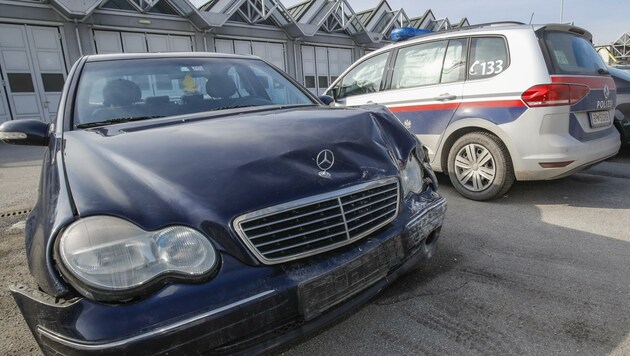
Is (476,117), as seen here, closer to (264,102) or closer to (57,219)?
(264,102)

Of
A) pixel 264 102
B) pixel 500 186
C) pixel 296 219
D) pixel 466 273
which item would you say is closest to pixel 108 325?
pixel 296 219

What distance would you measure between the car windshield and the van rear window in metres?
2.40

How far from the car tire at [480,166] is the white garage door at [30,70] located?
1173 centimetres

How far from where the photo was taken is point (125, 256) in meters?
1.22

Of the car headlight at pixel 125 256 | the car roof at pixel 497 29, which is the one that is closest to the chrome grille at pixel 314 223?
the car headlight at pixel 125 256

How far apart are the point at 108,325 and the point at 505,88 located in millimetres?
3631

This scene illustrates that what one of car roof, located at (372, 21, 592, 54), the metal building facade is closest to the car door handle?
car roof, located at (372, 21, 592, 54)

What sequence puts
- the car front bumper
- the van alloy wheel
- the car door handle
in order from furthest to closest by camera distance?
1. the car door handle
2. the van alloy wheel
3. the car front bumper

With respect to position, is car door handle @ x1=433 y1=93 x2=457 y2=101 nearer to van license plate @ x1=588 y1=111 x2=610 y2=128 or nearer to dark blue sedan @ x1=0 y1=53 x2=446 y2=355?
van license plate @ x1=588 y1=111 x2=610 y2=128

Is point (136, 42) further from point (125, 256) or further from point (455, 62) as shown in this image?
point (125, 256)

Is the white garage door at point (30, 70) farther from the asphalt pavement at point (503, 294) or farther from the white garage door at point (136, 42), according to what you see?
the asphalt pavement at point (503, 294)

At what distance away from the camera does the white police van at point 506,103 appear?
333 cm

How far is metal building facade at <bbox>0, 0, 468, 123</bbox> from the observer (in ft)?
37.5

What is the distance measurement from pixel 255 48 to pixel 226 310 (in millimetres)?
15917
